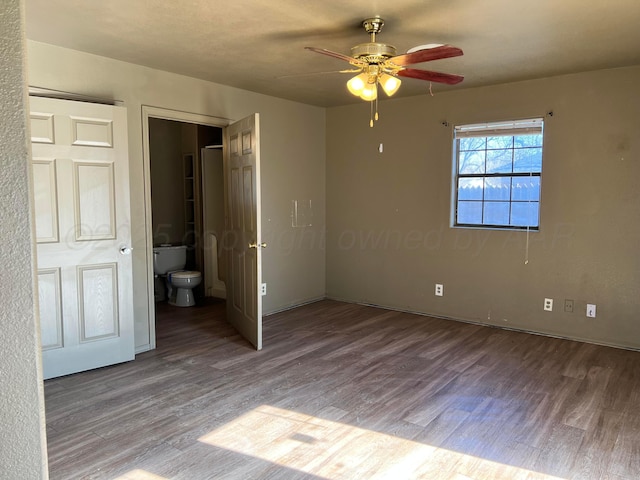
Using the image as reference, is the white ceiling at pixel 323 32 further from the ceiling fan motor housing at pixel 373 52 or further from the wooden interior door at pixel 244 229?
the wooden interior door at pixel 244 229

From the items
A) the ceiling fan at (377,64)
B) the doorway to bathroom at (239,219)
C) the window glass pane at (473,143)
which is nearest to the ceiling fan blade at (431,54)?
the ceiling fan at (377,64)

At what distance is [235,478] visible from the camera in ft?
7.48

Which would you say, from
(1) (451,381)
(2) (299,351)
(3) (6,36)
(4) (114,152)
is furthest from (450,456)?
(4) (114,152)

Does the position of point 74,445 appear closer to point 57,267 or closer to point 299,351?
point 57,267

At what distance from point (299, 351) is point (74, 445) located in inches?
77.8

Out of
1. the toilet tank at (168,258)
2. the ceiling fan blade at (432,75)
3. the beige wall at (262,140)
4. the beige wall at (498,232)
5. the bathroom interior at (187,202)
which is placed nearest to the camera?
the ceiling fan blade at (432,75)

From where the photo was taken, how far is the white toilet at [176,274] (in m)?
5.77

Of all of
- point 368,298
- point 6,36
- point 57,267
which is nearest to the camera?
point 6,36

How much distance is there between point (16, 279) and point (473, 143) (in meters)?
4.79

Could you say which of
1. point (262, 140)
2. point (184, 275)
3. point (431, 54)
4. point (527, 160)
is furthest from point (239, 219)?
point (527, 160)

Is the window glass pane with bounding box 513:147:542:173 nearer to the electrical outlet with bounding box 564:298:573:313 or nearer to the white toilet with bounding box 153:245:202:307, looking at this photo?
the electrical outlet with bounding box 564:298:573:313

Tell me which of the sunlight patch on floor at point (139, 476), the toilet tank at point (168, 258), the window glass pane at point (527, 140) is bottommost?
the sunlight patch on floor at point (139, 476)

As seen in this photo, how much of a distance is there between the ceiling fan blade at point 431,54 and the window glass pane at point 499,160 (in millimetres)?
2519

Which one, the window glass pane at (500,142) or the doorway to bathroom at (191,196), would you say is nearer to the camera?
the window glass pane at (500,142)
